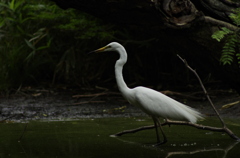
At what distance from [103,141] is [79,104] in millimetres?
2667

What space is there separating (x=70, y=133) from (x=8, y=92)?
9.71 feet

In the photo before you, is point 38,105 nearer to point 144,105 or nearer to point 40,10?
point 40,10

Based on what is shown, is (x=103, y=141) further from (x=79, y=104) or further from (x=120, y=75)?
(x=79, y=104)

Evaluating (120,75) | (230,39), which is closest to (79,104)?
(120,75)

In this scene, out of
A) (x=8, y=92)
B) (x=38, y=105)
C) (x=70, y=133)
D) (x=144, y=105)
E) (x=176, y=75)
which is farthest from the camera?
(x=176, y=75)

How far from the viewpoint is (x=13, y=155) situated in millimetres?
4277

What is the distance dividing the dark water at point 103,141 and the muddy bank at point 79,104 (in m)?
0.55

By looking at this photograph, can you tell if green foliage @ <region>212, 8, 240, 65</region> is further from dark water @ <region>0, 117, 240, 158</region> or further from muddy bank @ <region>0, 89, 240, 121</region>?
muddy bank @ <region>0, 89, 240, 121</region>

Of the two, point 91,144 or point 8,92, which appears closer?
point 91,144

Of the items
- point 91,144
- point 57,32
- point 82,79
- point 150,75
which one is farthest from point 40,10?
point 91,144

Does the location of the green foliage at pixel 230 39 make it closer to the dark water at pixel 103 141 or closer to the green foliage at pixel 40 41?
the dark water at pixel 103 141

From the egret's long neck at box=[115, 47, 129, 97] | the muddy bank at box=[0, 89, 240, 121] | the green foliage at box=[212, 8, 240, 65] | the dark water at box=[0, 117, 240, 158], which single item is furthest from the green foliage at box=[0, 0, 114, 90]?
the green foliage at box=[212, 8, 240, 65]

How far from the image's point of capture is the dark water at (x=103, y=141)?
4.36 meters

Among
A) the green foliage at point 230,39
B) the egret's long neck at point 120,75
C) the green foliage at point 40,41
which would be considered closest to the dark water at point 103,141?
the egret's long neck at point 120,75
